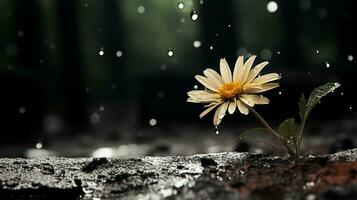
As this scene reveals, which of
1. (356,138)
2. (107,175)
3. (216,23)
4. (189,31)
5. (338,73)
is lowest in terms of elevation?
(107,175)

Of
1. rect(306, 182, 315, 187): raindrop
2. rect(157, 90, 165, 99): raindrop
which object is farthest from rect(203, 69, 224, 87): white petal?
rect(157, 90, 165, 99): raindrop

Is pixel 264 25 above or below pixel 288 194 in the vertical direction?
above

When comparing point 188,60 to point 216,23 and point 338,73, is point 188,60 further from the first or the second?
point 338,73

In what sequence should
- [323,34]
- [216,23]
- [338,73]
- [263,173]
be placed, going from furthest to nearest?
[323,34] → [216,23] → [338,73] → [263,173]

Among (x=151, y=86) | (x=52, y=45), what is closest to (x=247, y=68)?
(x=151, y=86)

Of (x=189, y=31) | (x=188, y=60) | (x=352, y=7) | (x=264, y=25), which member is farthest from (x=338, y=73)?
(x=189, y=31)

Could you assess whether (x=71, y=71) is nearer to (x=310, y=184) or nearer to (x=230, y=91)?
(x=230, y=91)

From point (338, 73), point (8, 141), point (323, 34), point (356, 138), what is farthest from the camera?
point (323, 34)

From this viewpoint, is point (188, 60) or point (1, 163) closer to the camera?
point (1, 163)
